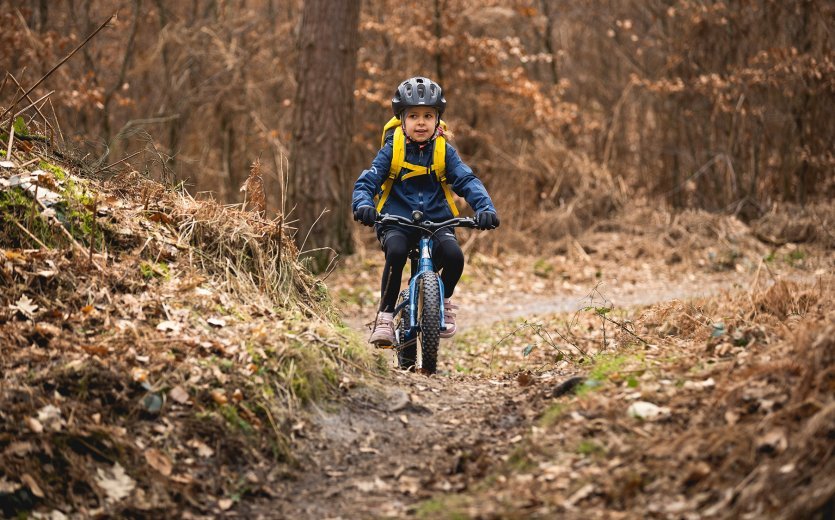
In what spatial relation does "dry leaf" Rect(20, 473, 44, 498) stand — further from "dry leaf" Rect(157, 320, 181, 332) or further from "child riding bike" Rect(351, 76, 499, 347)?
"child riding bike" Rect(351, 76, 499, 347)

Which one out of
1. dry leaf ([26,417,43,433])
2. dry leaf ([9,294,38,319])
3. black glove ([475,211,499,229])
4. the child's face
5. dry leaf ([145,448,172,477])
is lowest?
dry leaf ([145,448,172,477])

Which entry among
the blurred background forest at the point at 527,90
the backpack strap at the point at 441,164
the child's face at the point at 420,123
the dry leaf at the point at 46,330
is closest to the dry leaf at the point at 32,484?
the dry leaf at the point at 46,330

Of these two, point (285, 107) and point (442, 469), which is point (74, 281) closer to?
point (442, 469)

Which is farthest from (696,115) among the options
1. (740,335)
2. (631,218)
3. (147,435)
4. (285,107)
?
(147,435)

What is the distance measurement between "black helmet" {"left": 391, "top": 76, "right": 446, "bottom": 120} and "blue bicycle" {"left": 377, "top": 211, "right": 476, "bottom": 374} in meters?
0.83

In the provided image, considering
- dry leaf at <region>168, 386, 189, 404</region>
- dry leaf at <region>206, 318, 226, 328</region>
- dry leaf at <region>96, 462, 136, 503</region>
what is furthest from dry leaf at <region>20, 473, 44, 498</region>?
dry leaf at <region>206, 318, 226, 328</region>

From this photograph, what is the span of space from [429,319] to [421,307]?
19cm

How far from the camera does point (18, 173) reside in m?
5.62

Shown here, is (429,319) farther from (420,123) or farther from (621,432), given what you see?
(621,432)

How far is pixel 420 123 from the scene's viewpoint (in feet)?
22.2

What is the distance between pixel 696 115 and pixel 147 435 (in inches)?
531

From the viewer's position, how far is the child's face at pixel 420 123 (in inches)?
266

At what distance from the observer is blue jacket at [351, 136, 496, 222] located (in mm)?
6738

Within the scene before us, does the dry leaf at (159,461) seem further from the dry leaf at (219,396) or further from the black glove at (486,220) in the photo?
the black glove at (486,220)
